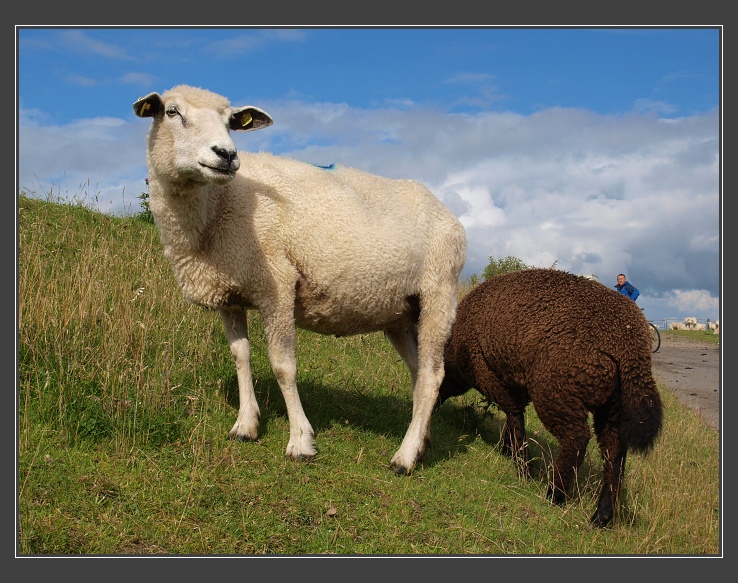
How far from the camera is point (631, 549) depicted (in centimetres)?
673

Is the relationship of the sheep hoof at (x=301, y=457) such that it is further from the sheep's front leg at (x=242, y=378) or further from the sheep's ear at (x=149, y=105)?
the sheep's ear at (x=149, y=105)

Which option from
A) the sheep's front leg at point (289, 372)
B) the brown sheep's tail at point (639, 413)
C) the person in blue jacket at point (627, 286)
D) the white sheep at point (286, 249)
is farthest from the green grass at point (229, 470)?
the person in blue jacket at point (627, 286)

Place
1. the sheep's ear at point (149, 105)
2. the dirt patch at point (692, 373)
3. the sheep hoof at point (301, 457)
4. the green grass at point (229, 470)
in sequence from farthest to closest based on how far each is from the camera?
the dirt patch at point (692, 373) → the sheep hoof at point (301, 457) → the sheep's ear at point (149, 105) → the green grass at point (229, 470)

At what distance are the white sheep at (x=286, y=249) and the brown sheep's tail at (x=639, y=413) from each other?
1.91 metres

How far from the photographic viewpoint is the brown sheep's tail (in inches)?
270

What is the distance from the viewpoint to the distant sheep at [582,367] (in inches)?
271

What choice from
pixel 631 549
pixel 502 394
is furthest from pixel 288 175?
pixel 631 549

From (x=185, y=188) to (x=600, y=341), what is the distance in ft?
13.4

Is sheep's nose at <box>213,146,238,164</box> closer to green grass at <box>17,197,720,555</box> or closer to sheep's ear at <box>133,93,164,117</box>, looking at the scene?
sheep's ear at <box>133,93,164,117</box>

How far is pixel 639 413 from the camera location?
688 cm

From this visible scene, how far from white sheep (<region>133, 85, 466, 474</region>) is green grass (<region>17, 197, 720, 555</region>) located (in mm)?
552

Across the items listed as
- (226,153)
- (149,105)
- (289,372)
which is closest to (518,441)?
(289,372)

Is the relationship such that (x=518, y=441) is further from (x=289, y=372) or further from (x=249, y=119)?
(x=249, y=119)

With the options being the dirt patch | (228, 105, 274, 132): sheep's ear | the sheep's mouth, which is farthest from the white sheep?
the dirt patch
